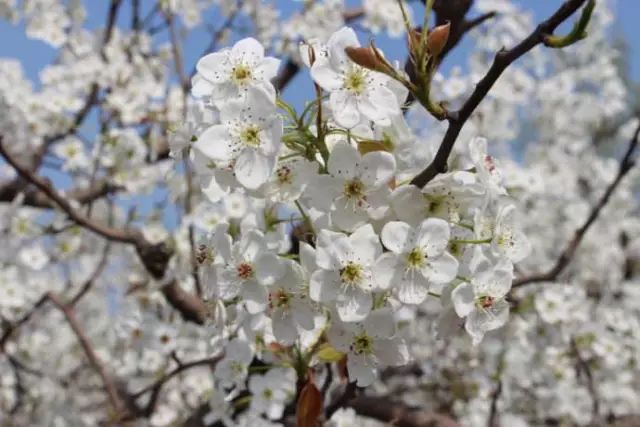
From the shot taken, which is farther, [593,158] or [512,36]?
[593,158]

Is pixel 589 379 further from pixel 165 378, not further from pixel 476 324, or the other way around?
pixel 476 324

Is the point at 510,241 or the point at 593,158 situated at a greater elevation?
the point at 510,241

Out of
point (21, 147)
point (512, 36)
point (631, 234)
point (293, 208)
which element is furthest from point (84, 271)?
point (293, 208)

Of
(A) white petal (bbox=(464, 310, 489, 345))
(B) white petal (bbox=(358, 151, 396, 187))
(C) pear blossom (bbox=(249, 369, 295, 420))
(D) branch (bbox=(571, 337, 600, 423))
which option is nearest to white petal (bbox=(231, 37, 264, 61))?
(B) white petal (bbox=(358, 151, 396, 187))

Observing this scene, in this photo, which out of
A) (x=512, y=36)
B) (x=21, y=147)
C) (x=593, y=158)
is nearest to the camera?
(x=21, y=147)

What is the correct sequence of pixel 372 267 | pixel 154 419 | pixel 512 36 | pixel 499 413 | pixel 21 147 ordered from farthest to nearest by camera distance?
pixel 512 36 → pixel 499 413 → pixel 21 147 → pixel 154 419 → pixel 372 267

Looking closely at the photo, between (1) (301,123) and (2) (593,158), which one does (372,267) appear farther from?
→ (2) (593,158)

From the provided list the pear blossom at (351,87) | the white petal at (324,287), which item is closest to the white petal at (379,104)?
the pear blossom at (351,87)
